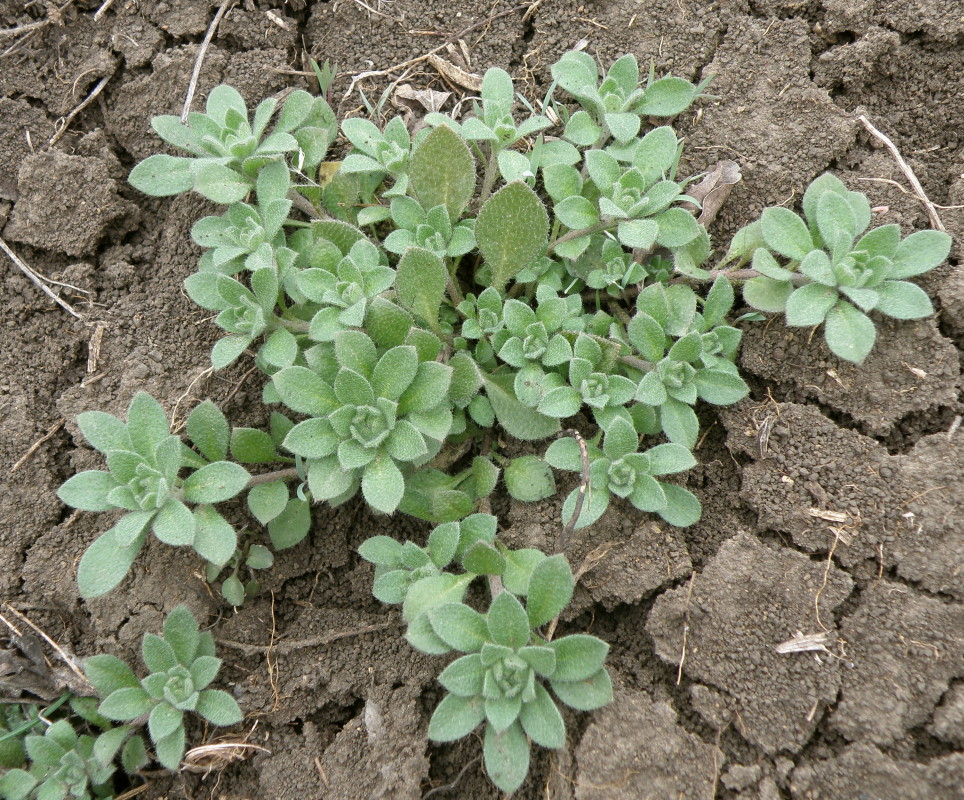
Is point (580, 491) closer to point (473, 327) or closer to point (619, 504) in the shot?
point (619, 504)

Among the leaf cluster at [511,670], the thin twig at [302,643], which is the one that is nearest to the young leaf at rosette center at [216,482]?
the thin twig at [302,643]

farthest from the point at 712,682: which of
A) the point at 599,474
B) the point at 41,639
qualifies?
the point at 41,639

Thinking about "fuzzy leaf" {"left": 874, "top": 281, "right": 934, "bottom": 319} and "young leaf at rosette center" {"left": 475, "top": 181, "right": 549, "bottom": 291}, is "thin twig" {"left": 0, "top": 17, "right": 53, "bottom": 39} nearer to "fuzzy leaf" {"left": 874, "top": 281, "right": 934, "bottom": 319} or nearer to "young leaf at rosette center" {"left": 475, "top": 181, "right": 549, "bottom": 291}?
"young leaf at rosette center" {"left": 475, "top": 181, "right": 549, "bottom": 291}

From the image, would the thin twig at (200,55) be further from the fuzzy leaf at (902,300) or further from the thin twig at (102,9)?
the fuzzy leaf at (902,300)

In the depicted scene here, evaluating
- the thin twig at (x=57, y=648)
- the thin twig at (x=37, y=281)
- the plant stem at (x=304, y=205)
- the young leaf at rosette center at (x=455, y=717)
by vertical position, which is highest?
the plant stem at (x=304, y=205)

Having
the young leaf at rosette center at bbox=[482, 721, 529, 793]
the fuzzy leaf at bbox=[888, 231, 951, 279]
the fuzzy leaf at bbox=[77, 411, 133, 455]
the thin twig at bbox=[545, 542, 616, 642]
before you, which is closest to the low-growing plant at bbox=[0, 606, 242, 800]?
the fuzzy leaf at bbox=[77, 411, 133, 455]
